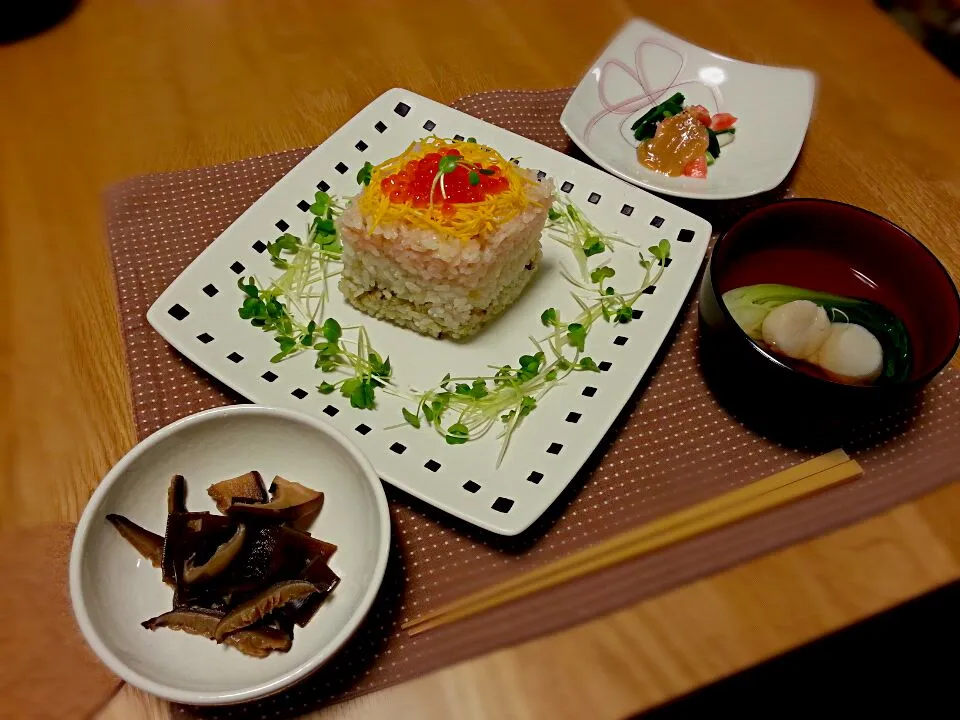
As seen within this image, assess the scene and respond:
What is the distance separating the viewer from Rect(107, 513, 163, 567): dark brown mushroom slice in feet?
3.69

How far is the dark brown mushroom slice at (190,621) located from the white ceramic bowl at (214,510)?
0.7 inches

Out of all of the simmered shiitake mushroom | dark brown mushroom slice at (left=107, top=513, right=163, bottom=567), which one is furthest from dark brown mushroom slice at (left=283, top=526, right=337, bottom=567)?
dark brown mushroom slice at (left=107, top=513, right=163, bottom=567)

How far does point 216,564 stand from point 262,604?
10 cm

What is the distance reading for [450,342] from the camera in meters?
1.58

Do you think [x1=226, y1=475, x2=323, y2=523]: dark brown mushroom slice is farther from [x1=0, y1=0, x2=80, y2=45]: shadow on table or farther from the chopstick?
[x1=0, y1=0, x2=80, y2=45]: shadow on table

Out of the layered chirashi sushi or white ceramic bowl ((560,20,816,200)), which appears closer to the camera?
the layered chirashi sushi

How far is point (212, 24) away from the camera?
234 cm

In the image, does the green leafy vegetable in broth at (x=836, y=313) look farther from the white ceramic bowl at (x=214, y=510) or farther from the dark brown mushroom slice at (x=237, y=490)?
the dark brown mushroom slice at (x=237, y=490)

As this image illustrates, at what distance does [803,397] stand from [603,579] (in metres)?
0.49

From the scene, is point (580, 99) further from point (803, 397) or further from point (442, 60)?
point (803, 397)

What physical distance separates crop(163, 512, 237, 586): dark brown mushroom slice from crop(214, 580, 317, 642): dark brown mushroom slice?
11 cm

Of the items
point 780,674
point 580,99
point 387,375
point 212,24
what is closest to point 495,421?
point 387,375

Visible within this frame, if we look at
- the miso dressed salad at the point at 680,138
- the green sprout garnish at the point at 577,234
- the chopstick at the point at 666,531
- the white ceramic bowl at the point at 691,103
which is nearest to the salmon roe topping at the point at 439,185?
the green sprout garnish at the point at 577,234

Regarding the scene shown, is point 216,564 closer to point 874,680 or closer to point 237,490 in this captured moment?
point 237,490
